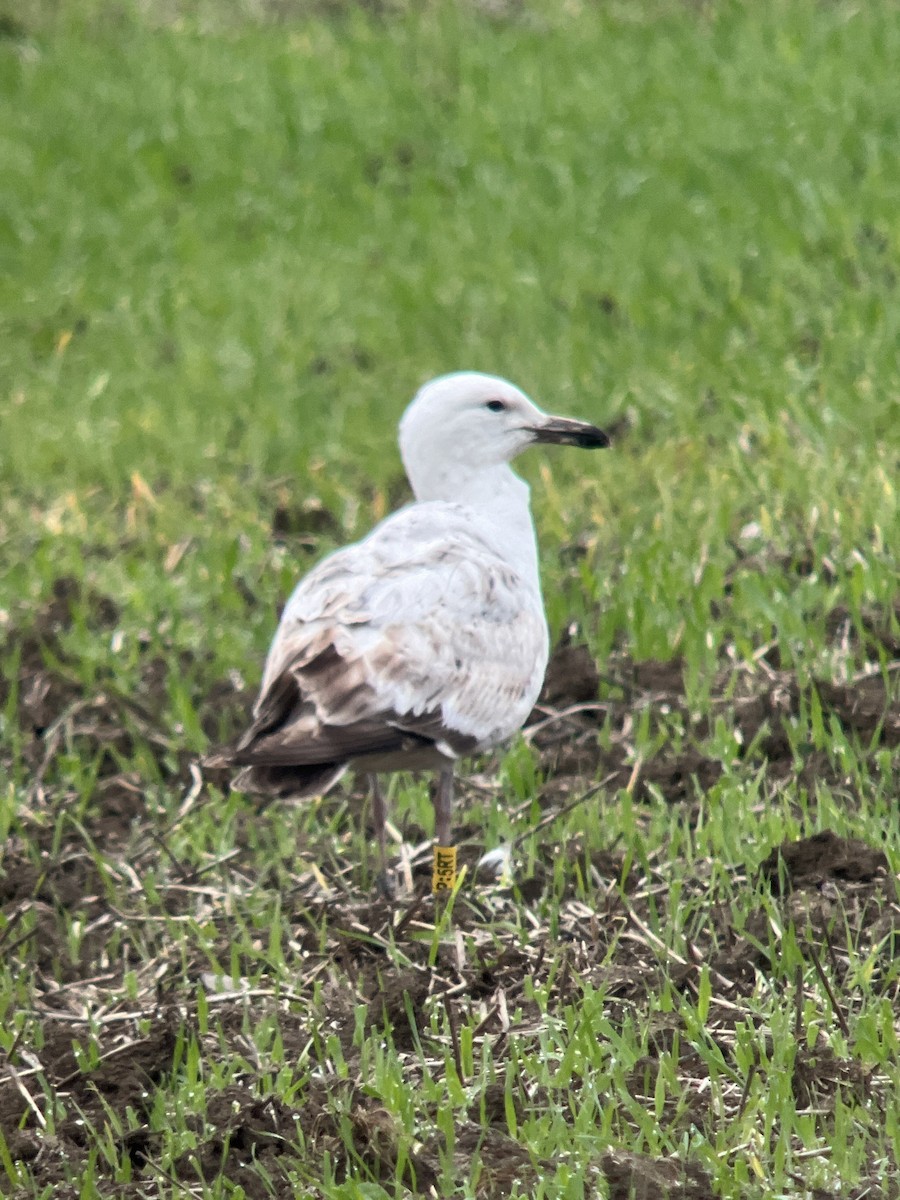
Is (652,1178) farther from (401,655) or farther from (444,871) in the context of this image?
(401,655)

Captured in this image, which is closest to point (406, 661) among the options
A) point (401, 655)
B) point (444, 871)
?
point (401, 655)

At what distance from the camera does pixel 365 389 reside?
8.80 m

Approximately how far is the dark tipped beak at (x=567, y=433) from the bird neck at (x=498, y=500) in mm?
149

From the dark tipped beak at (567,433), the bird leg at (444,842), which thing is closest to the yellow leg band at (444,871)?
the bird leg at (444,842)

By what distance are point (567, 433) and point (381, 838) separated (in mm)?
1420

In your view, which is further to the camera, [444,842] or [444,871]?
[444,842]

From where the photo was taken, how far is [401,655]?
4621 millimetres

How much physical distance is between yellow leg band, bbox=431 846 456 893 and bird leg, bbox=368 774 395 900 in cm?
24

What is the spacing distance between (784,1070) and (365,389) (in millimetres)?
5435

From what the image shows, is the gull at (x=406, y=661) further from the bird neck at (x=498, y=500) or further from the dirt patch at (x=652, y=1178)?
the dirt patch at (x=652, y=1178)

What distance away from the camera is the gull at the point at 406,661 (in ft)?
14.6

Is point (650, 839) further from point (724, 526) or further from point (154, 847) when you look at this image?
point (724, 526)

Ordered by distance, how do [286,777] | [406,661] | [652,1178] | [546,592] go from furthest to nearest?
[546,592] → [406,661] → [286,777] → [652,1178]

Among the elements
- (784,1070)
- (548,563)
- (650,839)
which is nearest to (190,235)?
(548,563)
